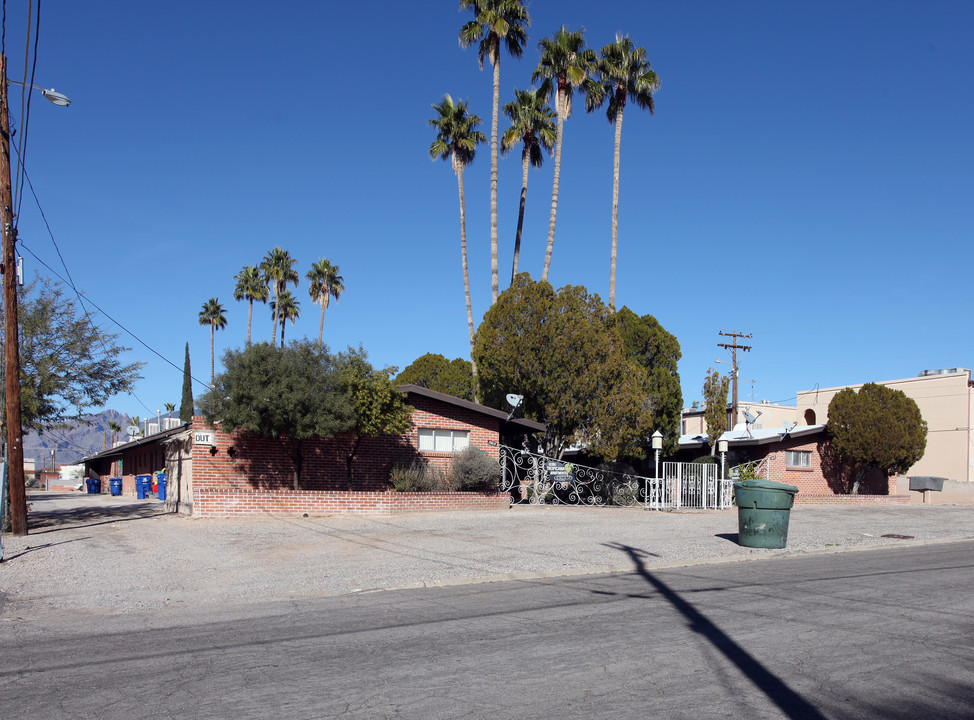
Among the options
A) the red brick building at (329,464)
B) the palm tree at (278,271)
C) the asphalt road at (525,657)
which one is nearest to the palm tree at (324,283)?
the palm tree at (278,271)

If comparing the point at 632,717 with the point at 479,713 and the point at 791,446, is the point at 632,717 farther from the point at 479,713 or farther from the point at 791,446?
the point at 791,446

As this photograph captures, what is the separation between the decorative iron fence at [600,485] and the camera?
85.5 ft

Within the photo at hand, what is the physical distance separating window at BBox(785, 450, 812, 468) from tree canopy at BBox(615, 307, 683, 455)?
6.16m

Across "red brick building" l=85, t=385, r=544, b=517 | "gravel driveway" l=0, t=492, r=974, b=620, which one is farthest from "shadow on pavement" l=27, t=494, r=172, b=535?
"red brick building" l=85, t=385, r=544, b=517

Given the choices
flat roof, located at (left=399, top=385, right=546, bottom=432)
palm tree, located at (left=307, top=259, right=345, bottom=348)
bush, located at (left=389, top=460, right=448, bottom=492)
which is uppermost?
palm tree, located at (left=307, top=259, right=345, bottom=348)

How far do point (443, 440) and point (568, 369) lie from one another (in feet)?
16.3

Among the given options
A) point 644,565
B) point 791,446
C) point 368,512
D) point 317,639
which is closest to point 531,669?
point 317,639

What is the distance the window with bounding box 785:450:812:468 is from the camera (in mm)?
34625

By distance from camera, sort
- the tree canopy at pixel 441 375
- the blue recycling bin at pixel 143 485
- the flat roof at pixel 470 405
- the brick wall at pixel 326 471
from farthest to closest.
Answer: the tree canopy at pixel 441 375, the blue recycling bin at pixel 143 485, the flat roof at pixel 470 405, the brick wall at pixel 326 471

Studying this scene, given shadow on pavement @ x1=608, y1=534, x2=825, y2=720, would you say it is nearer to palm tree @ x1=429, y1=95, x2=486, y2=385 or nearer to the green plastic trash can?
the green plastic trash can

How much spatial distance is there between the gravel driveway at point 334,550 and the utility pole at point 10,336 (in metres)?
0.84

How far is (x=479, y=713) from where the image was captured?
5516 mm

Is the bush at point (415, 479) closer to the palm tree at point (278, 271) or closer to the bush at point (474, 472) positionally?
the bush at point (474, 472)

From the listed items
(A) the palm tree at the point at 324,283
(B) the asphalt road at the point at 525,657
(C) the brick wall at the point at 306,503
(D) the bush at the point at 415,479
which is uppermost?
(A) the palm tree at the point at 324,283
